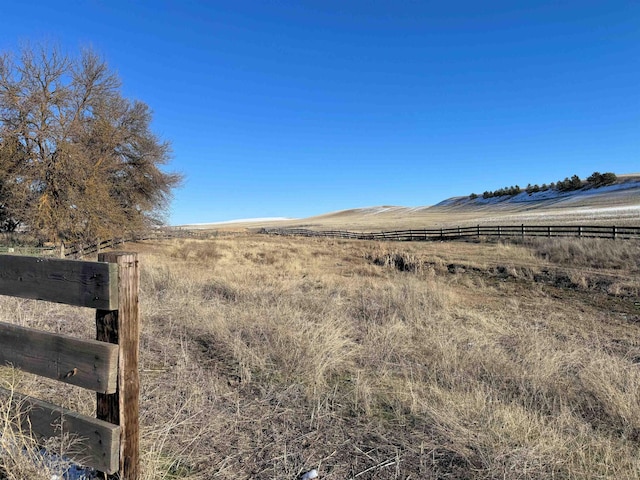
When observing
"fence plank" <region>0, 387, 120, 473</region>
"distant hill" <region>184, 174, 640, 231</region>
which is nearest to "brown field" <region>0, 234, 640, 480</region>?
"fence plank" <region>0, 387, 120, 473</region>

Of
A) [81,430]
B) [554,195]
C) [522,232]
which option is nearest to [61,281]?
[81,430]

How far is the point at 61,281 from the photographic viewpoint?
2.25 m

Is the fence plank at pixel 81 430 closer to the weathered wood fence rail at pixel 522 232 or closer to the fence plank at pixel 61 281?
Result: the fence plank at pixel 61 281

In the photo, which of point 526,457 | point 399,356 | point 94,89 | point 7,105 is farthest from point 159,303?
point 94,89

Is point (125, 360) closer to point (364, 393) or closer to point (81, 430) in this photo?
point (81, 430)

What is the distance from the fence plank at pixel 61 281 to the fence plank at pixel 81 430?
2.21 feet

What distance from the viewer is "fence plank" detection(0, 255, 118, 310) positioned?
2059 mm

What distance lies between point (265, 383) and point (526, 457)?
2.36 m

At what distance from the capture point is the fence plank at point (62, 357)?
2.05 m

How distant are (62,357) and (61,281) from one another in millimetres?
453

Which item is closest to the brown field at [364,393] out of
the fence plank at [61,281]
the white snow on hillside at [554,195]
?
the fence plank at [61,281]

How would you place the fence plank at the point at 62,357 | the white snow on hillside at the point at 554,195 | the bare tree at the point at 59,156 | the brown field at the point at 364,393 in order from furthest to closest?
the white snow on hillside at the point at 554,195, the bare tree at the point at 59,156, the brown field at the point at 364,393, the fence plank at the point at 62,357

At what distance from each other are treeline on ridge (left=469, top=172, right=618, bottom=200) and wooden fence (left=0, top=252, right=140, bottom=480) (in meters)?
109

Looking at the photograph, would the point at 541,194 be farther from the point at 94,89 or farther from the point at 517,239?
the point at 94,89
